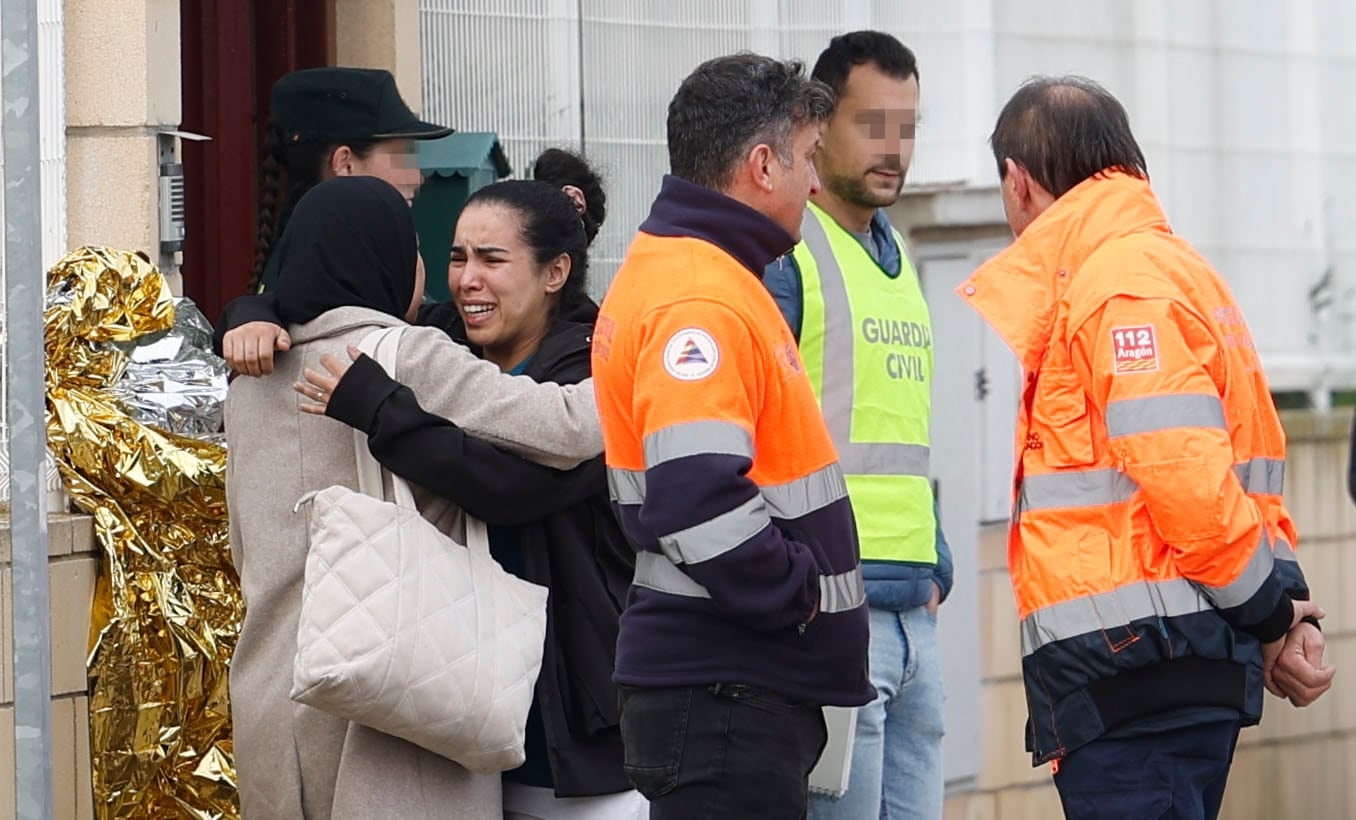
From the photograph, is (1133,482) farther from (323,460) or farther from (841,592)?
(323,460)

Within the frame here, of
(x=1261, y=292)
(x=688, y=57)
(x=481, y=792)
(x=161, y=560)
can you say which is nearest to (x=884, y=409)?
(x=481, y=792)

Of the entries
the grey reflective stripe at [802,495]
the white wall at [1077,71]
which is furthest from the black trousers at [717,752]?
the white wall at [1077,71]

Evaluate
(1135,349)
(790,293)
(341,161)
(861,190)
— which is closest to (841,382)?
(790,293)

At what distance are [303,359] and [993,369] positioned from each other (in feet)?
9.25

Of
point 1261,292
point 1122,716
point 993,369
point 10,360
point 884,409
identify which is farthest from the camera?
point 1261,292

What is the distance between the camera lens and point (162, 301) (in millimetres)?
4703

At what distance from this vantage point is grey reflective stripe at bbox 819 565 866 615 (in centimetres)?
328

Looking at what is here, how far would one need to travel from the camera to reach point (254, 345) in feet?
11.9

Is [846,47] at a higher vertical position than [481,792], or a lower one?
higher

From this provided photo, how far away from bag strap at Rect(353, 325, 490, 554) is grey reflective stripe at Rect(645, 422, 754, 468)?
61 centimetres

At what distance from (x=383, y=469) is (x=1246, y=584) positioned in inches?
57.9

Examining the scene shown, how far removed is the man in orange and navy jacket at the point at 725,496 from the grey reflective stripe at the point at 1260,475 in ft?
2.48

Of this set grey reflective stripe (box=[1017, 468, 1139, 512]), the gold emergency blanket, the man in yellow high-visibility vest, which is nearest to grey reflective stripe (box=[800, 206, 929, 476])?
the man in yellow high-visibility vest

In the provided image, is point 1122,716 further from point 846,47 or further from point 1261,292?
point 1261,292
